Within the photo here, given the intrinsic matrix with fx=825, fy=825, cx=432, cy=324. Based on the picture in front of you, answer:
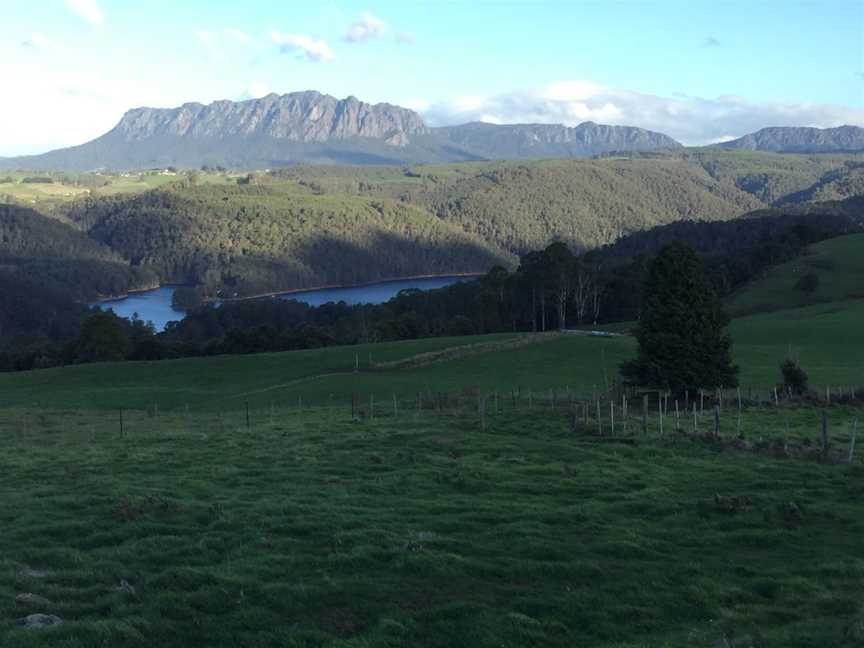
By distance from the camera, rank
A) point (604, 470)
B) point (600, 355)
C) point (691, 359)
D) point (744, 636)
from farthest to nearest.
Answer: point (600, 355)
point (691, 359)
point (604, 470)
point (744, 636)

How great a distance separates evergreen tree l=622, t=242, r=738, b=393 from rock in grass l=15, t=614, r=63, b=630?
3371 cm

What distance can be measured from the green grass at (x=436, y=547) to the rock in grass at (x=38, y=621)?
206 mm

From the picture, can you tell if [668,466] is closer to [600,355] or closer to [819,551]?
[819,551]

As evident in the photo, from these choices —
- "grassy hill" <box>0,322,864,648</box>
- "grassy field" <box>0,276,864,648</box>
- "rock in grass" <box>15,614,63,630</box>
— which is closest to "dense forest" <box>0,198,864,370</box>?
"grassy field" <box>0,276,864,648</box>

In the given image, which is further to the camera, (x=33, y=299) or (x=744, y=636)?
(x=33, y=299)

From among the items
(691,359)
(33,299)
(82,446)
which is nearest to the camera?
(82,446)

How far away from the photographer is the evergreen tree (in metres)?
41.1

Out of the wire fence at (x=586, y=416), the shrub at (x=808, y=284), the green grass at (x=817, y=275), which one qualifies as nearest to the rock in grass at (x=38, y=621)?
the wire fence at (x=586, y=416)

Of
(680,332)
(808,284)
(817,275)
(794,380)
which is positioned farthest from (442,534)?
(817,275)

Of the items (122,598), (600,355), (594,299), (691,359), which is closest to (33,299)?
(594,299)

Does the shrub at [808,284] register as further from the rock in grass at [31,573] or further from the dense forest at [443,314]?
the rock in grass at [31,573]

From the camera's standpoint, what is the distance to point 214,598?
504 inches

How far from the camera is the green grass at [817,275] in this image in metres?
105

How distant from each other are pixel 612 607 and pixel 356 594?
4030mm
